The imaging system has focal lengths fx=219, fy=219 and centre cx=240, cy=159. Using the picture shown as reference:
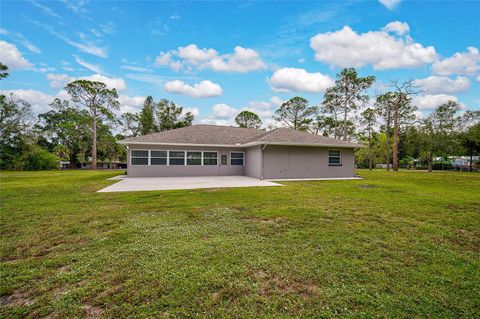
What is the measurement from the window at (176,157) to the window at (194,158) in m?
0.43

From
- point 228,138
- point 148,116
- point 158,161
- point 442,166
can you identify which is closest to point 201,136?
point 228,138

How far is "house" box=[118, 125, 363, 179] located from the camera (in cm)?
1451

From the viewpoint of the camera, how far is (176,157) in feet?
52.1

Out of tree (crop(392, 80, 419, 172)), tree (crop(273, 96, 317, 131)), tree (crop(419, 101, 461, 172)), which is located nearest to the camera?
tree (crop(392, 80, 419, 172))

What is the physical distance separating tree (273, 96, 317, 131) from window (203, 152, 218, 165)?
21100 millimetres

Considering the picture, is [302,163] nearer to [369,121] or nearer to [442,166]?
[369,121]

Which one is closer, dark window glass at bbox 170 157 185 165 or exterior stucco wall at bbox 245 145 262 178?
exterior stucco wall at bbox 245 145 262 178

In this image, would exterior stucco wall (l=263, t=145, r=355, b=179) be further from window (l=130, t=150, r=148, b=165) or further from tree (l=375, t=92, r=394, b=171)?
tree (l=375, t=92, r=394, b=171)

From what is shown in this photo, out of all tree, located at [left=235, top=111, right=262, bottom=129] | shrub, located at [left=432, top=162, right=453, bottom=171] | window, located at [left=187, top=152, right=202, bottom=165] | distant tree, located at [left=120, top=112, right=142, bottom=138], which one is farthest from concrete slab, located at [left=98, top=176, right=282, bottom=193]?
shrub, located at [left=432, top=162, right=453, bottom=171]

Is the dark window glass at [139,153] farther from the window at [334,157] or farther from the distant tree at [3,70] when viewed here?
the distant tree at [3,70]

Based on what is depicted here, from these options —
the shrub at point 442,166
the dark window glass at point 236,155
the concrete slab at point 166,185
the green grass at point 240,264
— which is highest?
the dark window glass at point 236,155

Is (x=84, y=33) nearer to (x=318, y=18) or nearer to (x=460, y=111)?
(x=318, y=18)

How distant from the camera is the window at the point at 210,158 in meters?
16.5

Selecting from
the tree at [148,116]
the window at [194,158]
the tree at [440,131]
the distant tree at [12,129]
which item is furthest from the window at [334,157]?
the distant tree at [12,129]
